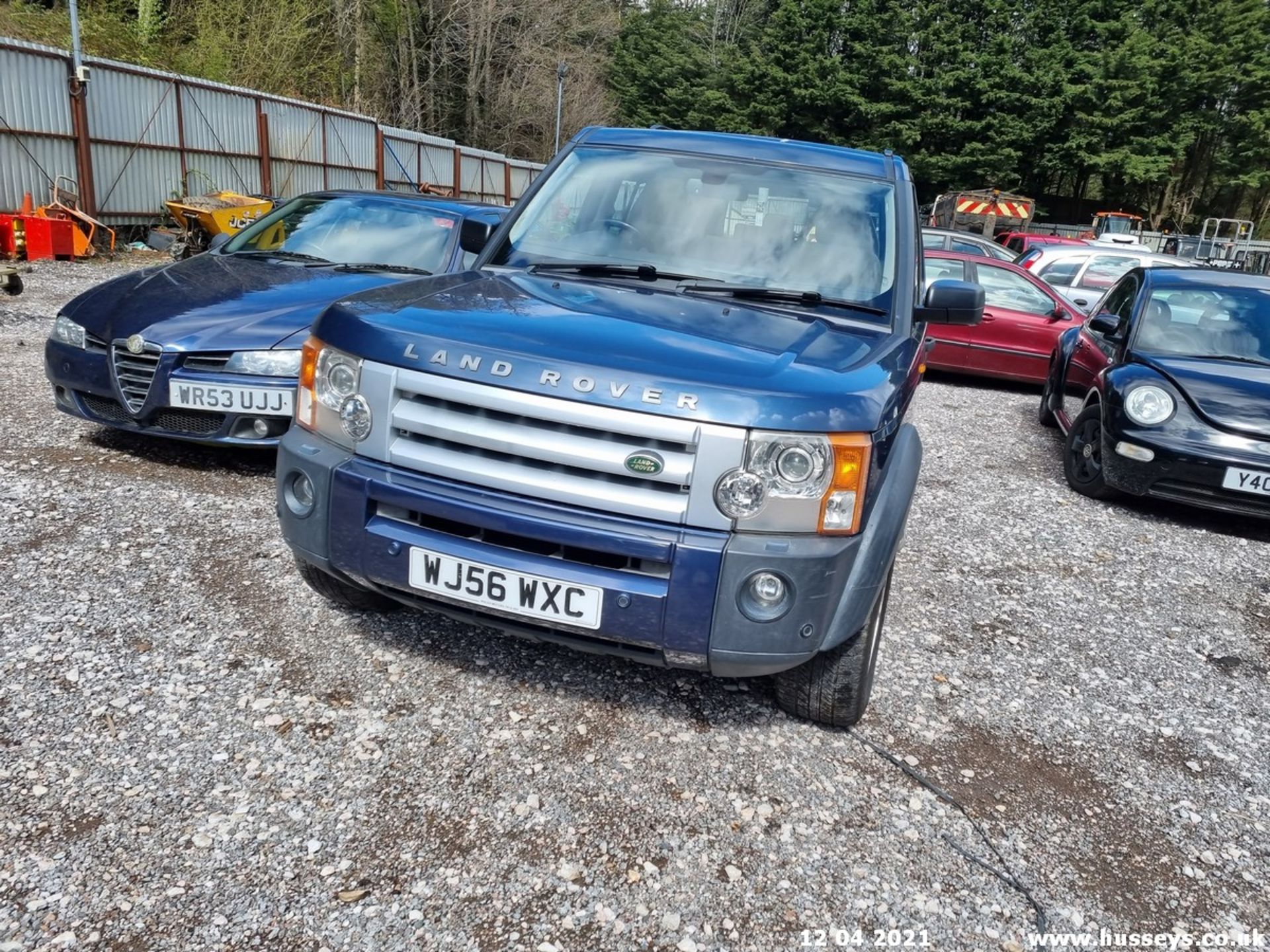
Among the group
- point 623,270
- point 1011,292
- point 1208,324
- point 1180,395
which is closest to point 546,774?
point 623,270

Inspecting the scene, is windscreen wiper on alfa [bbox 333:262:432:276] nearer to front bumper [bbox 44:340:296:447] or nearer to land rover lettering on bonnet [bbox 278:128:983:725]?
front bumper [bbox 44:340:296:447]

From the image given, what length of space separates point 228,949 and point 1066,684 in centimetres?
300

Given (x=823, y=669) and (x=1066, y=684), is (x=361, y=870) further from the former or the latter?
(x=1066, y=684)

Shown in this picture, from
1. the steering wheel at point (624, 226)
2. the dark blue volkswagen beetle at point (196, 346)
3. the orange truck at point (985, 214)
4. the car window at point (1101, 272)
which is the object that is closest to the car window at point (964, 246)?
the car window at point (1101, 272)

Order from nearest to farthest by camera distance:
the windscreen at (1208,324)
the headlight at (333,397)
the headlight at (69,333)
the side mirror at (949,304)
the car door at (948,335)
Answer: the headlight at (333,397) → the side mirror at (949,304) → the headlight at (69,333) → the windscreen at (1208,324) → the car door at (948,335)

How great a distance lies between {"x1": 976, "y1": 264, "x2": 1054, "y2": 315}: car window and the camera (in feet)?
32.0

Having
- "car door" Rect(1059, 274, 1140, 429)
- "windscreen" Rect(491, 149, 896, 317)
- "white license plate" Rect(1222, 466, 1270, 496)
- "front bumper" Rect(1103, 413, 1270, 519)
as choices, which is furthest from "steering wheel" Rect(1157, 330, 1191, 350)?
"windscreen" Rect(491, 149, 896, 317)

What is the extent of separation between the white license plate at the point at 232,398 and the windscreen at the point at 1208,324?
17.4 feet

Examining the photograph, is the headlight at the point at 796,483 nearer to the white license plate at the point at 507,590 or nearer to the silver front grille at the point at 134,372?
the white license plate at the point at 507,590

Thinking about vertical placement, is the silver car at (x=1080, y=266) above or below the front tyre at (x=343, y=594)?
above

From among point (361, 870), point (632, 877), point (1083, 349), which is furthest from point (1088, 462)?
point (361, 870)

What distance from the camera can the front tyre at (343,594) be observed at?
320 centimetres

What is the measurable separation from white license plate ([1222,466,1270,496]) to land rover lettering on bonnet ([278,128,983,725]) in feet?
10.4

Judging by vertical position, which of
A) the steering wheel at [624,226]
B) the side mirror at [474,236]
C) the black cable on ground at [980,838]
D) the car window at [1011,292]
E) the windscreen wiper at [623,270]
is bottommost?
the black cable on ground at [980,838]
